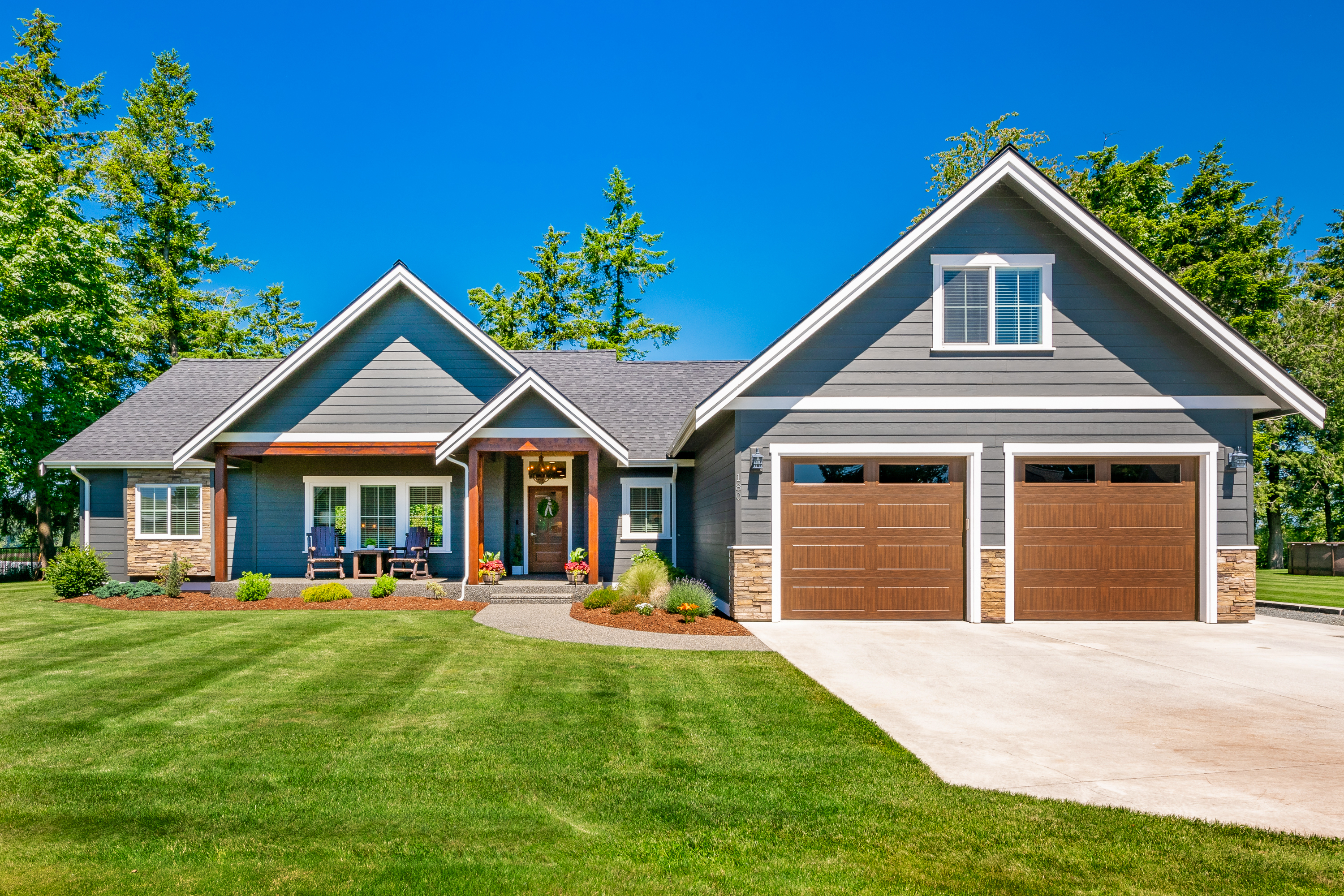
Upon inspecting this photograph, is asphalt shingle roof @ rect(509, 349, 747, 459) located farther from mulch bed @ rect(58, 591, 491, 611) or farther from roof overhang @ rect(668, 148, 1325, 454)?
roof overhang @ rect(668, 148, 1325, 454)

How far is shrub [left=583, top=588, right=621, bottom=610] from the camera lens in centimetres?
1280

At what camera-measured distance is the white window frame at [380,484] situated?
55.0 ft

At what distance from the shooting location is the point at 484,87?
60.2ft

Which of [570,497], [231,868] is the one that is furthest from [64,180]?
[231,868]

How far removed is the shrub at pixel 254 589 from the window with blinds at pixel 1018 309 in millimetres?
13875

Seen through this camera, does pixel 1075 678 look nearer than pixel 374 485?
Yes

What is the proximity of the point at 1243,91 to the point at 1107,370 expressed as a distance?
17743 mm

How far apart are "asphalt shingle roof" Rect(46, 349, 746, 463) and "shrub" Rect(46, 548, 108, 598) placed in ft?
7.55

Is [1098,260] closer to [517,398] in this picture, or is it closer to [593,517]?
[593,517]

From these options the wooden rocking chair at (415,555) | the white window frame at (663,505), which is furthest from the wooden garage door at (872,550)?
the wooden rocking chair at (415,555)

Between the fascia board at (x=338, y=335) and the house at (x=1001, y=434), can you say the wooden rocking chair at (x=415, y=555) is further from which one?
the house at (x=1001, y=434)

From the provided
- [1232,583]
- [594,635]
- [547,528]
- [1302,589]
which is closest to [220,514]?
[547,528]

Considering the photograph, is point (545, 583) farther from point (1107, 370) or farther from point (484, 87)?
point (484, 87)

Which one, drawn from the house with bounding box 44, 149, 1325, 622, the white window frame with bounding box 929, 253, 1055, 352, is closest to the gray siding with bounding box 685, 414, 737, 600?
the house with bounding box 44, 149, 1325, 622
